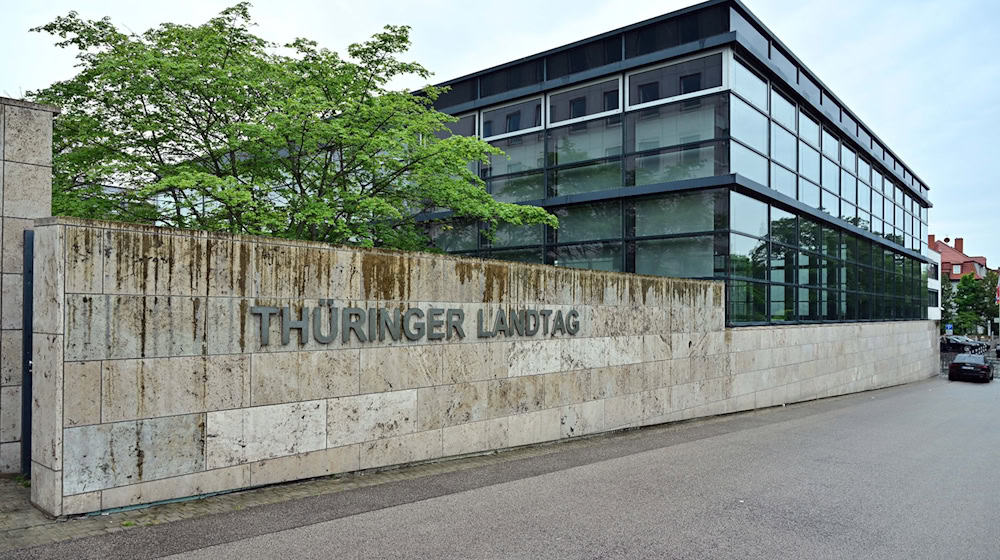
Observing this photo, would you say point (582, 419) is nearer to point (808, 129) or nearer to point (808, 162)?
point (808, 162)

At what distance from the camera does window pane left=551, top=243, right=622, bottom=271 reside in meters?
17.8

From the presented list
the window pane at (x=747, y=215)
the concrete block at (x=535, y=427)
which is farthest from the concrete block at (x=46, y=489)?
the window pane at (x=747, y=215)

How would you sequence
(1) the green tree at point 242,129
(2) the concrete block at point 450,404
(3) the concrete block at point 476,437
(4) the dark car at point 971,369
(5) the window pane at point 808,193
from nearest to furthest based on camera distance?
(2) the concrete block at point 450,404 < (3) the concrete block at point 476,437 < (1) the green tree at point 242,129 < (5) the window pane at point 808,193 < (4) the dark car at point 971,369

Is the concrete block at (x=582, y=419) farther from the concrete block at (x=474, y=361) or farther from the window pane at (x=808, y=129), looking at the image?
the window pane at (x=808, y=129)

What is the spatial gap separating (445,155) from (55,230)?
887 centimetres

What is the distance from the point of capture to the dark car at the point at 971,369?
112ft

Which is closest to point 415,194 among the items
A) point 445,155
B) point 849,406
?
point 445,155

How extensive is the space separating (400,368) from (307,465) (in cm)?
168

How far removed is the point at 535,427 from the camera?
34.0 feet

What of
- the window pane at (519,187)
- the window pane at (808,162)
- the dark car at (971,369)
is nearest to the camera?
the window pane at (519,187)

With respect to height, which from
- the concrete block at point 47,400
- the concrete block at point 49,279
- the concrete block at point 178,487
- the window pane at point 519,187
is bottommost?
the concrete block at point 178,487

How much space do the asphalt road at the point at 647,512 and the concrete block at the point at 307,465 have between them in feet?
1.97

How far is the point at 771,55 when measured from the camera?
726 inches

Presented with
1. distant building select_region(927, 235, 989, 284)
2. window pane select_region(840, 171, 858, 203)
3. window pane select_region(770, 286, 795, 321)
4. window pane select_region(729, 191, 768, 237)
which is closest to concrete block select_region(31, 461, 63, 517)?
window pane select_region(729, 191, 768, 237)
